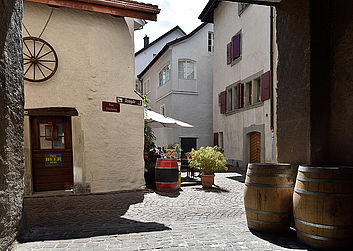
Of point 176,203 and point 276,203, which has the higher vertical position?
point 276,203

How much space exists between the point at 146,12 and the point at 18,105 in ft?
15.4

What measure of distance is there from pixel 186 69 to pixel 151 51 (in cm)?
766

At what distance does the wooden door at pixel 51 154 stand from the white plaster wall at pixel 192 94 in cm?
1065

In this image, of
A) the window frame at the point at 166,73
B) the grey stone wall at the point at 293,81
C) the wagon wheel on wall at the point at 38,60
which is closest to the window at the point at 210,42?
the window frame at the point at 166,73

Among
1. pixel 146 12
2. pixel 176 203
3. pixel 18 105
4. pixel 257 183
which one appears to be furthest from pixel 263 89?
pixel 18 105

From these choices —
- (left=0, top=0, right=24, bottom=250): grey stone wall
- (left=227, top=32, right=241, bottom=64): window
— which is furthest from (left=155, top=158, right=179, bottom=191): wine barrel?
(left=227, top=32, right=241, bottom=64): window

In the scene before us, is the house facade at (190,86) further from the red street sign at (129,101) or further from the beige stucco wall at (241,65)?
the red street sign at (129,101)

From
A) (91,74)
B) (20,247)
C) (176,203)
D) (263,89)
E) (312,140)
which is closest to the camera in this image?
(20,247)

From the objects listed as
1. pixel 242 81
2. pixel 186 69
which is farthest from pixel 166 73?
pixel 242 81

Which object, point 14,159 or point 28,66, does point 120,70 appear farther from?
point 14,159

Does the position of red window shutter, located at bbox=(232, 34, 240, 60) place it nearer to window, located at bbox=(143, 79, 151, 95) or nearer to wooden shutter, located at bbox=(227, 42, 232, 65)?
wooden shutter, located at bbox=(227, 42, 232, 65)

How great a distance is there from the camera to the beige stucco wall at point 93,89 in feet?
19.6

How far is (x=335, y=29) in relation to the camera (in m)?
3.29

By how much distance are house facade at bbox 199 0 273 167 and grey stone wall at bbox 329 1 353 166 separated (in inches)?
258
